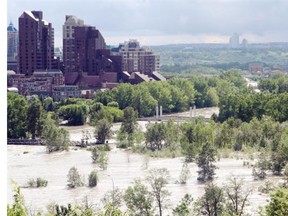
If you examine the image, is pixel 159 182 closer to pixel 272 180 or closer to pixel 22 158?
pixel 272 180

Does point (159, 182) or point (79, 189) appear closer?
point (159, 182)

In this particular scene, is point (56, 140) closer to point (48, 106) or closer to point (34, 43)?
point (48, 106)

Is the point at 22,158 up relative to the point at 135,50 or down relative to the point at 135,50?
down

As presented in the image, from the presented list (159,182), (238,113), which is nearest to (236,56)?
(238,113)

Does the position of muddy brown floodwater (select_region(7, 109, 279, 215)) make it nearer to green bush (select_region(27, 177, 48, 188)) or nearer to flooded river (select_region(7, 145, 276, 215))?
flooded river (select_region(7, 145, 276, 215))

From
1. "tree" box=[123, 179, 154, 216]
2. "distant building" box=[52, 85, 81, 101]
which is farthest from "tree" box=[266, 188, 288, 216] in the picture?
"distant building" box=[52, 85, 81, 101]

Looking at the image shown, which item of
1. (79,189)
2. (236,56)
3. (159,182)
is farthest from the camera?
(236,56)
